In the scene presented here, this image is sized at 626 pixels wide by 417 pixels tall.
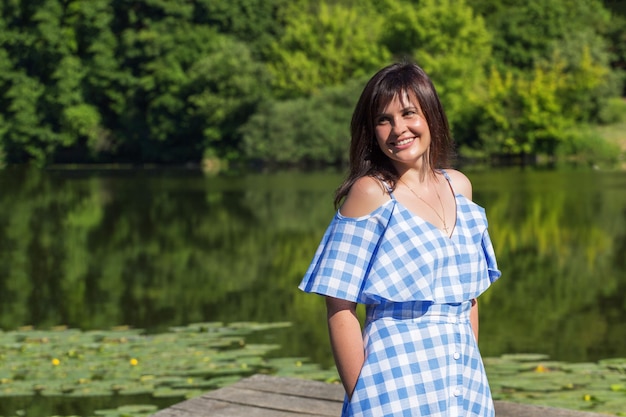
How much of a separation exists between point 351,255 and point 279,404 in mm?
2049

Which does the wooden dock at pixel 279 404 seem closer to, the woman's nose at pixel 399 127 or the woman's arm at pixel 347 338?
the woman's arm at pixel 347 338

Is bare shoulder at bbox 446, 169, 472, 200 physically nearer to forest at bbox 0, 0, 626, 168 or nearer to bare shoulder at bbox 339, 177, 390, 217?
bare shoulder at bbox 339, 177, 390, 217

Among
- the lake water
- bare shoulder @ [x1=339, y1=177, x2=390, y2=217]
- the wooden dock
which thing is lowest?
the lake water

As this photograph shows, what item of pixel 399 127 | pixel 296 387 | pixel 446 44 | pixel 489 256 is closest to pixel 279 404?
pixel 296 387

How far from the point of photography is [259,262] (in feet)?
43.3

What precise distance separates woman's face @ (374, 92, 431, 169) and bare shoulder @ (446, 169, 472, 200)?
157mm

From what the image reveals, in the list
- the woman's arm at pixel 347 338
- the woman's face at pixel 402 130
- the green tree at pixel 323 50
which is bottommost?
the woman's arm at pixel 347 338

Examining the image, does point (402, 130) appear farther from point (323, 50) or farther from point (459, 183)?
point (323, 50)

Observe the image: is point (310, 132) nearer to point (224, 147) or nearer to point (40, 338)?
point (224, 147)

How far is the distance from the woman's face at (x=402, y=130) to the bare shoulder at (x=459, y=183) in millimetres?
157

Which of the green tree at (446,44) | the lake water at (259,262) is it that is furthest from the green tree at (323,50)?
the lake water at (259,262)

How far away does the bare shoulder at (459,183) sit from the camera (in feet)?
8.59

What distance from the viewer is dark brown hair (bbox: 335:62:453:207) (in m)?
2.46

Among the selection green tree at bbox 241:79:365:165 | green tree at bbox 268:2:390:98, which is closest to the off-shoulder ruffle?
green tree at bbox 241:79:365:165
